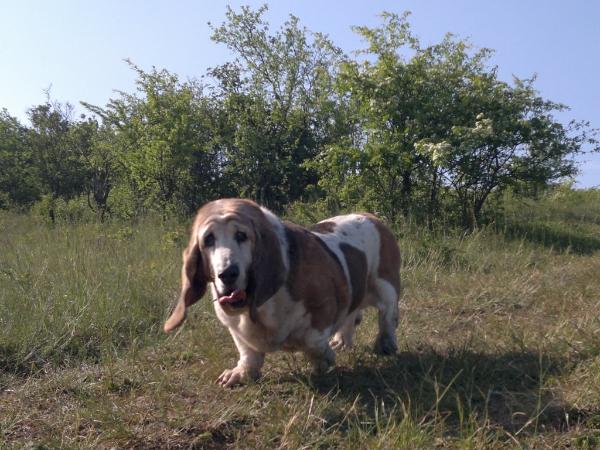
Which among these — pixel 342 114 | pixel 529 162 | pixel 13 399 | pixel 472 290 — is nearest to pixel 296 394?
pixel 13 399

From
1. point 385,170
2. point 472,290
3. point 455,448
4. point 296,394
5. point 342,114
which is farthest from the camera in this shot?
point 342,114

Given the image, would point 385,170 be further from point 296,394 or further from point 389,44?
point 296,394

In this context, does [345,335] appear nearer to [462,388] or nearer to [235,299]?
[462,388]

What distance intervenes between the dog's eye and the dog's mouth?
300 mm

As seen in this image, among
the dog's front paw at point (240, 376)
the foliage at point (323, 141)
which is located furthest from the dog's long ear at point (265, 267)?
the foliage at point (323, 141)

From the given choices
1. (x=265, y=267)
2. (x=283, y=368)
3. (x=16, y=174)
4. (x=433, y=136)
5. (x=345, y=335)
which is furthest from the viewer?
(x=16, y=174)

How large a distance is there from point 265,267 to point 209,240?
0.36 m

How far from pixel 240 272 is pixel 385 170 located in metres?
6.81

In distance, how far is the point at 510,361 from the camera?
4.37 meters

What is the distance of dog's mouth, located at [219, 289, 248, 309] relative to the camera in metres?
3.74

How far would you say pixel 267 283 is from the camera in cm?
389

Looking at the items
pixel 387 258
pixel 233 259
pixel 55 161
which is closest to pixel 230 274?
pixel 233 259

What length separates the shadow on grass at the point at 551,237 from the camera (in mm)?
9586

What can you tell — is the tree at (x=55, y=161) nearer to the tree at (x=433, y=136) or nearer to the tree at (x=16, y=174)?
the tree at (x=16, y=174)
